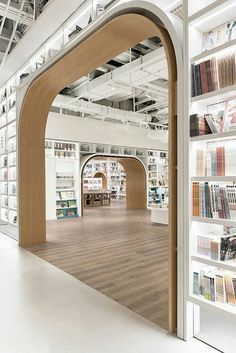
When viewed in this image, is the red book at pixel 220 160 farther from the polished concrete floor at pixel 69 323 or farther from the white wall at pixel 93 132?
the white wall at pixel 93 132

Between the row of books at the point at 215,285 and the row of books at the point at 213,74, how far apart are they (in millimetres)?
1531

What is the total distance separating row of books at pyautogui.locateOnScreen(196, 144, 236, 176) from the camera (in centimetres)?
210

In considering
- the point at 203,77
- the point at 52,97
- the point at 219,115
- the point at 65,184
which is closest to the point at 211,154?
the point at 219,115

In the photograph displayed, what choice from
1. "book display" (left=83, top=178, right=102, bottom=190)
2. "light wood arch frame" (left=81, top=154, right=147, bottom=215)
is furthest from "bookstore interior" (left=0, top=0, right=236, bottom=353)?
"book display" (left=83, top=178, right=102, bottom=190)

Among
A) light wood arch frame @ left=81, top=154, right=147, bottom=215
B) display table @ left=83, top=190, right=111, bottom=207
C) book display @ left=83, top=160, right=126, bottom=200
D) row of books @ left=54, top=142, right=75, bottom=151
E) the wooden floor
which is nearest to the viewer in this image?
the wooden floor

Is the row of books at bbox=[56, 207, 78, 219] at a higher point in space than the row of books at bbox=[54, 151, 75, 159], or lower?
lower

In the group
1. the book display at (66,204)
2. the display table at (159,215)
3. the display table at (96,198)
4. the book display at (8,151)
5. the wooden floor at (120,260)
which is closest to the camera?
the wooden floor at (120,260)

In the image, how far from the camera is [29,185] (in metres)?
5.91

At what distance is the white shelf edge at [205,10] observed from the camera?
6.74ft

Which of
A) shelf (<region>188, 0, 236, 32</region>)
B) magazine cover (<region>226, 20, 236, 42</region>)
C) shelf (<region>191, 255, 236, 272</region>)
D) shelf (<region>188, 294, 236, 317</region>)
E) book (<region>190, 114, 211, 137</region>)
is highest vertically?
shelf (<region>188, 0, 236, 32</region>)

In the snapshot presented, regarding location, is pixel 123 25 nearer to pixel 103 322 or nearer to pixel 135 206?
pixel 103 322

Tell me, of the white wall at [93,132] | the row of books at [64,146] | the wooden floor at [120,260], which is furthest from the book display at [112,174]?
A: the wooden floor at [120,260]

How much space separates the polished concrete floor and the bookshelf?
50cm

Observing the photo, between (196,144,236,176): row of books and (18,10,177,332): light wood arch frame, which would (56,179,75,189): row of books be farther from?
(196,144,236,176): row of books
